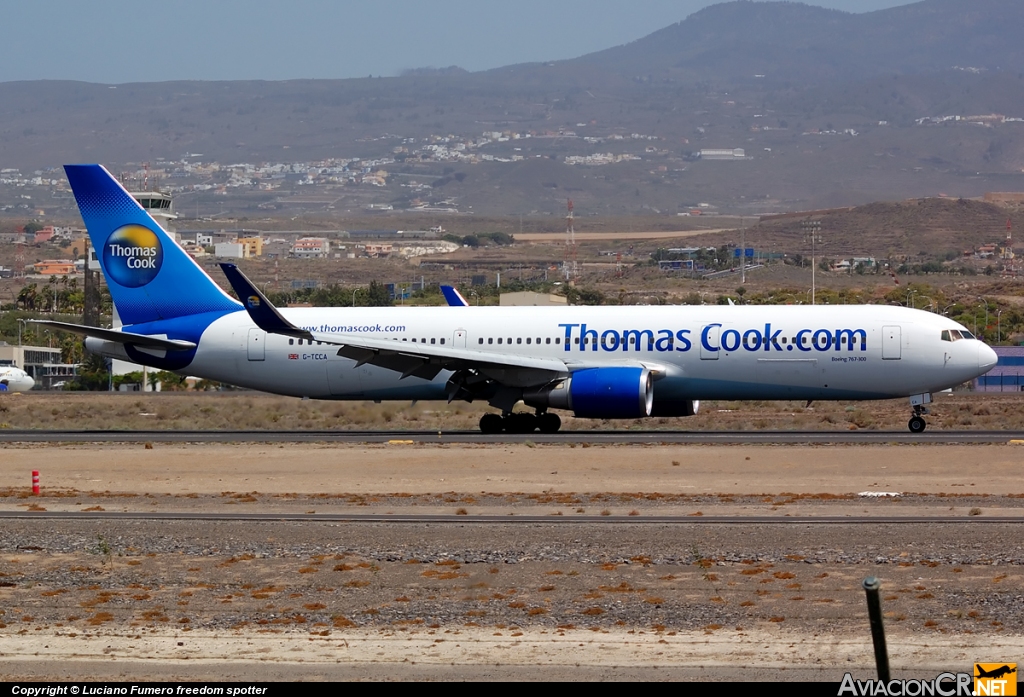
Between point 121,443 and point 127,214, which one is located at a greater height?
point 127,214

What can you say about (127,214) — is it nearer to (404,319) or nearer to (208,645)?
(404,319)

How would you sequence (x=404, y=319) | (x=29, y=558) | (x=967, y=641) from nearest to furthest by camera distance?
(x=967, y=641)
(x=29, y=558)
(x=404, y=319)

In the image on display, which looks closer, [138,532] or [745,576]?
[745,576]

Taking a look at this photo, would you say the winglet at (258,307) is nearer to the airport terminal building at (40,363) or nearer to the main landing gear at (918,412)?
the main landing gear at (918,412)

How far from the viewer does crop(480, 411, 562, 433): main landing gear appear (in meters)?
39.2

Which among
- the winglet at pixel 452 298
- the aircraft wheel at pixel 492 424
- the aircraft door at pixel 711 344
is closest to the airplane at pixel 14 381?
the winglet at pixel 452 298

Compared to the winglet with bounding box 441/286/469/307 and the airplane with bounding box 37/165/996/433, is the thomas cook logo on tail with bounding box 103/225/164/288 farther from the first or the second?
the winglet with bounding box 441/286/469/307

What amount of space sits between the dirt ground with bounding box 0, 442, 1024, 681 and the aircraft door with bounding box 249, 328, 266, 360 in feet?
39.0

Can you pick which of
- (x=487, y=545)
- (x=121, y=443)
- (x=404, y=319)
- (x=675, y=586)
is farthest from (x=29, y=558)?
(x=404, y=319)

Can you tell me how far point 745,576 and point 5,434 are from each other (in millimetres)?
29102

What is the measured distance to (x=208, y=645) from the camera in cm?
1377

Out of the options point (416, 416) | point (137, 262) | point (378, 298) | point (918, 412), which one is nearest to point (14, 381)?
point (378, 298)

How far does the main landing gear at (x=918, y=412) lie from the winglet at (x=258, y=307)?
Result: 1549cm

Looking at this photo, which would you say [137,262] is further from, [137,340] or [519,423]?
[519,423]
